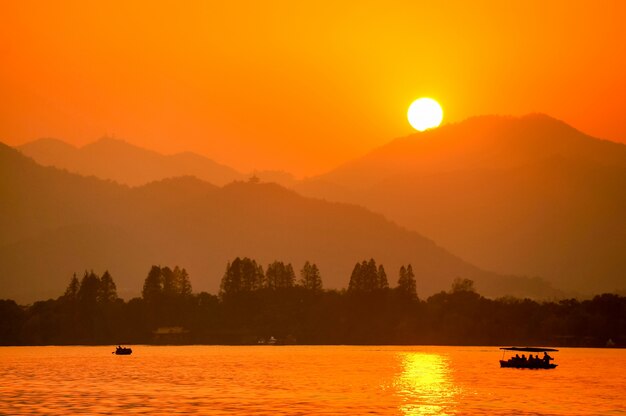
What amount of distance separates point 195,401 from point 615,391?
198 feet

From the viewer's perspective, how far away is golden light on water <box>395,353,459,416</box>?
118 meters

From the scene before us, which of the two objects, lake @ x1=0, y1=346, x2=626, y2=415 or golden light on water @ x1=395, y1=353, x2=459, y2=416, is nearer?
lake @ x1=0, y1=346, x2=626, y2=415

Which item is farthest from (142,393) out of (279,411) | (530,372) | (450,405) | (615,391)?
(530,372)

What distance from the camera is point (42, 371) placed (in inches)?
7298

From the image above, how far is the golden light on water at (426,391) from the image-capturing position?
389ft

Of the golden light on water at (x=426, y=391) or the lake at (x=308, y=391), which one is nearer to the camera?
the lake at (x=308, y=391)

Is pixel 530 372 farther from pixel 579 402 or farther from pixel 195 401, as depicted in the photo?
pixel 195 401

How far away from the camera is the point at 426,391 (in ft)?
479

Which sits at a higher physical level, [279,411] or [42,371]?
[42,371]

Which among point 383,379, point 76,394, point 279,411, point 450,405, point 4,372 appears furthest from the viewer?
point 4,372

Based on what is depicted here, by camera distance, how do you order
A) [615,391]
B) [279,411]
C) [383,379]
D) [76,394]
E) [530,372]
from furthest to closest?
[530,372], [383,379], [615,391], [76,394], [279,411]

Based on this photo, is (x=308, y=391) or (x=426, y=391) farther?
(x=426, y=391)

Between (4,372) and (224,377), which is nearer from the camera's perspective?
(224,377)

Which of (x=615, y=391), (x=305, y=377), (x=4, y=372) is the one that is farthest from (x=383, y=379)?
(x=4, y=372)
